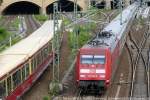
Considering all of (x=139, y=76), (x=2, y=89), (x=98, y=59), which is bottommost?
(x=139, y=76)

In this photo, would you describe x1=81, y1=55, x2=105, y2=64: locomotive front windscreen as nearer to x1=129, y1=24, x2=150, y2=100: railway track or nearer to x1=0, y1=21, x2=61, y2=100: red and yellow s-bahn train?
x1=129, y1=24, x2=150, y2=100: railway track

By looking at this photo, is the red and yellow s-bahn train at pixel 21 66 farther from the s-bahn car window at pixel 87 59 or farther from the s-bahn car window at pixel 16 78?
the s-bahn car window at pixel 87 59

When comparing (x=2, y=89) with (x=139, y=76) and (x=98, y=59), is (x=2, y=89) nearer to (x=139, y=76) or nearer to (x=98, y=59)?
(x=98, y=59)

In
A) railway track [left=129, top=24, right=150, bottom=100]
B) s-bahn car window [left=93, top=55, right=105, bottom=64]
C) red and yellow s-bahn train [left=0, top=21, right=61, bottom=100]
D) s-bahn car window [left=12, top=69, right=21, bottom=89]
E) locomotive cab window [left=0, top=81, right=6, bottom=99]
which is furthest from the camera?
railway track [left=129, top=24, right=150, bottom=100]

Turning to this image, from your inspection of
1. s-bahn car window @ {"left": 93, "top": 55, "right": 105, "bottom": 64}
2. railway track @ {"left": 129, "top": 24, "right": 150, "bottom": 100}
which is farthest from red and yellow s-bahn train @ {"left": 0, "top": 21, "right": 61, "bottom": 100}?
railway track @ {"left": 129, "top": 24, "right": 150, "bottom": 100}

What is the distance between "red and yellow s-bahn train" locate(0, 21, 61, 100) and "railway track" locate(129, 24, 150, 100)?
255 inches

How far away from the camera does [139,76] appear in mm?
38500

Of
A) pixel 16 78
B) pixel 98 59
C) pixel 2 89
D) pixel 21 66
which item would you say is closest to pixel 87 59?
pixel 98 59

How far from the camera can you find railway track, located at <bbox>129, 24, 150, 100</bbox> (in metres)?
33.2

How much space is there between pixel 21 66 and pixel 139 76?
12.0 m

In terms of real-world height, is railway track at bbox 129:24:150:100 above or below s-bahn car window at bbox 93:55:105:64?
below

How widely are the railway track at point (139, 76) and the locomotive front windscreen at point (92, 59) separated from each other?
9.58 feet

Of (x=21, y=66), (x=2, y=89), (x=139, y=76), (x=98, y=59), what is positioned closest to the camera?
(x=2, y=89)

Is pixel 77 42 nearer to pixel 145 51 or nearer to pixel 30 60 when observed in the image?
pixel 145 51
